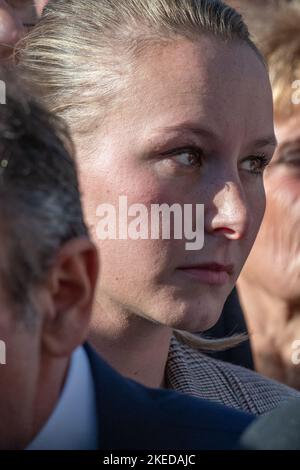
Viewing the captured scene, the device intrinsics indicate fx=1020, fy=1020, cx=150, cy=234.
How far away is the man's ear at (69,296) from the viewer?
129 cm

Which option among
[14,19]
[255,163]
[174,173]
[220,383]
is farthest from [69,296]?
[14,19]

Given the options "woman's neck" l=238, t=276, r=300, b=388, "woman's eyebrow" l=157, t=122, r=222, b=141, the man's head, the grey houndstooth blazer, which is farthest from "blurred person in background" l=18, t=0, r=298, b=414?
"woman's neck" l=238, t=276, r=300, b=388

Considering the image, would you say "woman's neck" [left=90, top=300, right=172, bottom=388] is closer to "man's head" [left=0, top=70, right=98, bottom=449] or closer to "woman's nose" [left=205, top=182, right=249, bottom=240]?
"woman's nose" [left=205, top=182, right=249, bottom=240]

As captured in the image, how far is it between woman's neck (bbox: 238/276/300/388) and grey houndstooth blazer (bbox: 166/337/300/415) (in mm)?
699

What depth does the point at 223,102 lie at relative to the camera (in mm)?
1861

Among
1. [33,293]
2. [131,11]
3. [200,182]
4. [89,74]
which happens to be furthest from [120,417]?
[131,11]

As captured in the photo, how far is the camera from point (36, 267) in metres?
1.28

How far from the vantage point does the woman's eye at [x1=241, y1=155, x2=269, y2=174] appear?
193 centimetres

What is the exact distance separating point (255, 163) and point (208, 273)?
24cm

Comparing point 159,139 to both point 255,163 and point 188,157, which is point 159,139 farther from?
point 255,163

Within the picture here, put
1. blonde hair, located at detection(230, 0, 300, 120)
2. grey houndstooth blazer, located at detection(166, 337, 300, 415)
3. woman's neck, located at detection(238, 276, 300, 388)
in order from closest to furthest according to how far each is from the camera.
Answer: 1. grey houndstooth blazer, located at detection(166, 337, 300, 415)
2. blonde hair, located at detection(230, 0, 300, 120)
3. woman's neck, located at detection(238, 276, 300, 388)

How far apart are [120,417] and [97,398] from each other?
0.04 metres

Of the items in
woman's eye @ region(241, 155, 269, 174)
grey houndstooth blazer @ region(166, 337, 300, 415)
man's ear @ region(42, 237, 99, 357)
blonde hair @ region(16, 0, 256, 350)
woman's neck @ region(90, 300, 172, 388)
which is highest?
blonde hair @ region(16, 0, 256, 350)

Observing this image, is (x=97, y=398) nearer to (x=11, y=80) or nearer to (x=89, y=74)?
(x=11, y=80)
